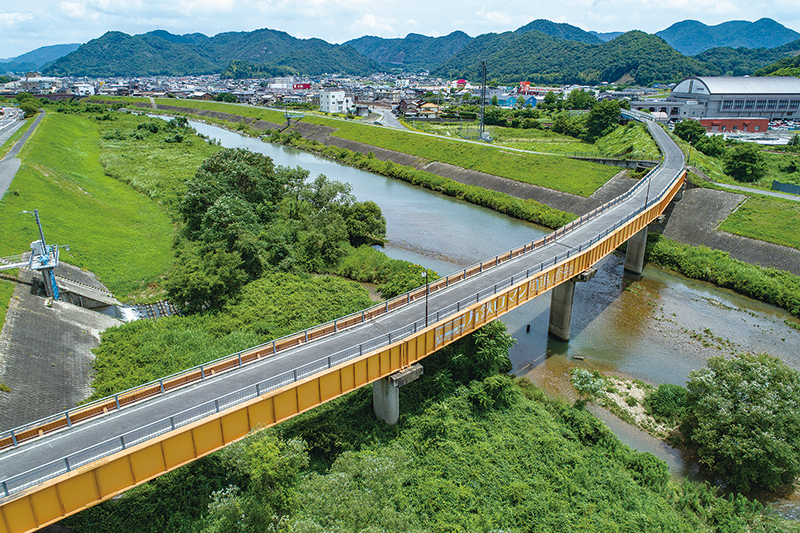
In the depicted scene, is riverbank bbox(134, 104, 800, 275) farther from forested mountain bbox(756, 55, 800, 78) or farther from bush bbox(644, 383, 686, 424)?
forested mountain bbox(756, 55, 800, 78)

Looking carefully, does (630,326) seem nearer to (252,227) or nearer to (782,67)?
(252,227)

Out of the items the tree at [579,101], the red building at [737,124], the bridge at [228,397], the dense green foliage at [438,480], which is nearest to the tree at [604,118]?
the red building at [737,124]

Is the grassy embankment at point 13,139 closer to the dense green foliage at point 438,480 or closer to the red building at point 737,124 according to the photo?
the dense green foliage at point 438,480

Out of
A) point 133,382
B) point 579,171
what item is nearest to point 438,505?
point 133,382

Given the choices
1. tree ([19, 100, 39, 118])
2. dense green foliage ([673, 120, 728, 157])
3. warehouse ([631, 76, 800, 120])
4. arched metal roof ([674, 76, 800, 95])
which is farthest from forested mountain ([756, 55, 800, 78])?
tree ([19, 100, 39, 118])

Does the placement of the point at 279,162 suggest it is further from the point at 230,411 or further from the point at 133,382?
the point at 230,411

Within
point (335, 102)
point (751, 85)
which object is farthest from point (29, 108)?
point (751, 85)
